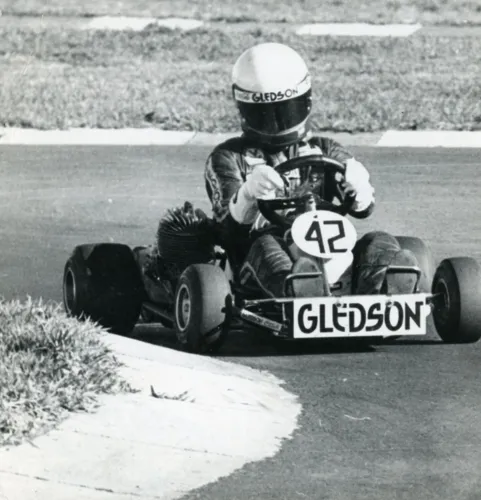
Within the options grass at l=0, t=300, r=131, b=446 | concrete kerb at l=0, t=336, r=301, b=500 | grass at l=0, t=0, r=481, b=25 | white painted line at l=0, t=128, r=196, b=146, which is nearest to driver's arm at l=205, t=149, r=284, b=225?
concrete kerb at l=0, t=336, r=301, b=500

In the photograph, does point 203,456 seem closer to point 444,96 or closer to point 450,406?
point 450,406

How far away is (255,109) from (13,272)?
2706 mm

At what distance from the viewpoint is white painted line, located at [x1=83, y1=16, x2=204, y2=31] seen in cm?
2381

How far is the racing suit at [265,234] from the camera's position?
26.8 feet

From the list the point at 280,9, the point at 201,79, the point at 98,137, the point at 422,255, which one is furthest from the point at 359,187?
the point at 280,9

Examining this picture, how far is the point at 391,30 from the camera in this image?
2331cm

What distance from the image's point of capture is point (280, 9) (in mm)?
25141

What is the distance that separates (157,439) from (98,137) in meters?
10.9

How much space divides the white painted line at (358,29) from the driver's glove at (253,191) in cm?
1490

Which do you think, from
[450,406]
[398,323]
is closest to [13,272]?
[398,323]

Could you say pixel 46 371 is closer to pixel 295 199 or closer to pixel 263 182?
pixel 263 182

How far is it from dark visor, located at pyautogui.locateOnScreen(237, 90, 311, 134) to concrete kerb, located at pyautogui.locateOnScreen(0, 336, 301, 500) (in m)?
1.60

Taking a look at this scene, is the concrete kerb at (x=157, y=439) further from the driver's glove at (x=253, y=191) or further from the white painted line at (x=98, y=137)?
the white painted line at (x=98, y=137)

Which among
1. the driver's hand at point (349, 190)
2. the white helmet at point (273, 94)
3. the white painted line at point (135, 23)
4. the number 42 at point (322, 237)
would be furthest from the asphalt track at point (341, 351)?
the white painted line at point (135, 23)
